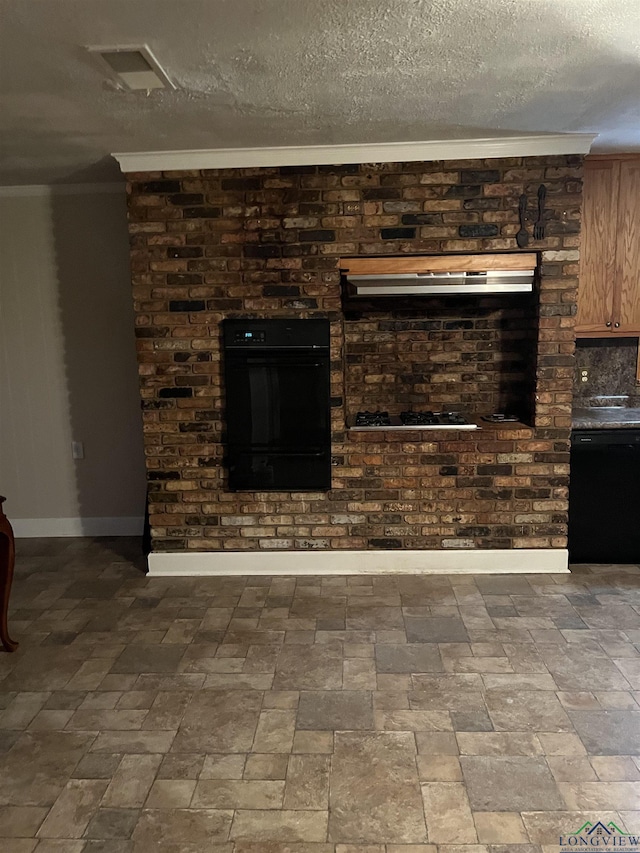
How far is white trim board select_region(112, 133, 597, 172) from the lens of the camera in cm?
327

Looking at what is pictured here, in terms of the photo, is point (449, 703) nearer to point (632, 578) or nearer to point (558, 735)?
point (558, 735)

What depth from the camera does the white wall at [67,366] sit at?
4195mm

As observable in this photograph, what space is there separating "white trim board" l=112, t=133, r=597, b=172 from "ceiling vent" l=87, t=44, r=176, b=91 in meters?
0.98

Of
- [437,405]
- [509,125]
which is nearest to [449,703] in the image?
[437,405]

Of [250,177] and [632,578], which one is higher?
[250,177]

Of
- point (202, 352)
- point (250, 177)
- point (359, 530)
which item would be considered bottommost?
point (359, 530)

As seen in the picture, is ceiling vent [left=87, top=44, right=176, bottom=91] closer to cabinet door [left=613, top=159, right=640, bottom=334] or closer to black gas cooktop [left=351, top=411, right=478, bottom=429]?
black gas cooktop [left=351, top=411, right=478, bottom=429]

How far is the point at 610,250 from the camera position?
373cm

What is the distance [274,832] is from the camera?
6.02ft

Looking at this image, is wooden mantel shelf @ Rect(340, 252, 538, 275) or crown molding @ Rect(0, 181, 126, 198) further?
crown molding @ Rect(0, 181, 126, 198)

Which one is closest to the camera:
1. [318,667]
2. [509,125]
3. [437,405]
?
[318,667]

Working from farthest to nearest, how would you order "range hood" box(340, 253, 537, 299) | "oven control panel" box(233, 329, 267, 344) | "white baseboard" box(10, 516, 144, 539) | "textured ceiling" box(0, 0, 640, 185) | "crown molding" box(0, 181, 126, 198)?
"white baseboard" box(10, 516, 144, 539), "crown molding" box(0, 181, 126, 198), "oven control panel" box(233, 329, 267, 344), "range hood" box(340, 253, 537, 299), "textured ceiling" box(0, 0, 640, 185)

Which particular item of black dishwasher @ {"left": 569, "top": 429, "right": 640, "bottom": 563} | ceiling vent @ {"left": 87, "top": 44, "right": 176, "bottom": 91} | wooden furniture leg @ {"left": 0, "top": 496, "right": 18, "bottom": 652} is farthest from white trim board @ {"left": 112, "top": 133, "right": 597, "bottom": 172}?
wooden furniture leg @ {"left": 0, "top": 496, "right": 18, "bottom": 652}

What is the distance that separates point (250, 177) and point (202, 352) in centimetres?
102
